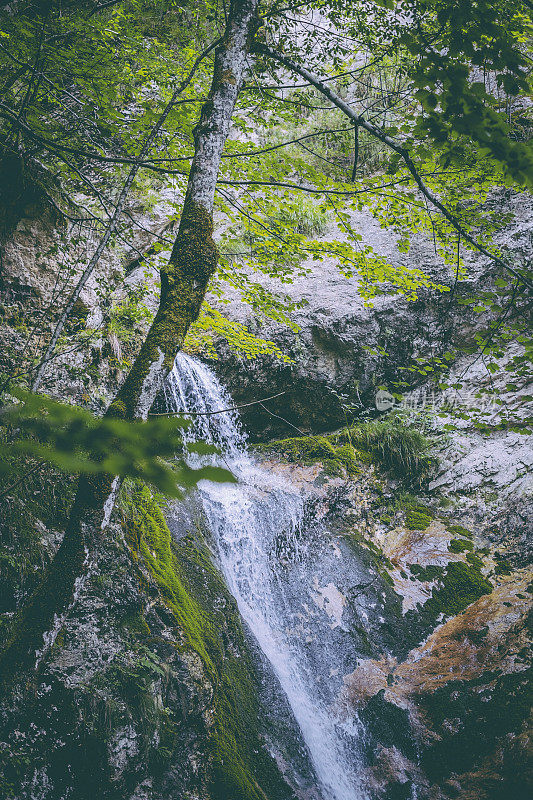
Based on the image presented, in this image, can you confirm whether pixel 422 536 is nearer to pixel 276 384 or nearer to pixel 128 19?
pixel 276 384

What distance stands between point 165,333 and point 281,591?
4132 millimetres

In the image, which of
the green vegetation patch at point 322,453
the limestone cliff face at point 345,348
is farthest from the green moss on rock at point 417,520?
→ the limestone cliff face at point 345,348

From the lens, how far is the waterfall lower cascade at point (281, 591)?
392 centimetres

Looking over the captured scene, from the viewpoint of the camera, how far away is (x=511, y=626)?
4293 mm

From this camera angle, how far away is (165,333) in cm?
219

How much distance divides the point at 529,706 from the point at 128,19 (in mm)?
8455

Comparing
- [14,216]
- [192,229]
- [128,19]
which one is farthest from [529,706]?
[128,19]

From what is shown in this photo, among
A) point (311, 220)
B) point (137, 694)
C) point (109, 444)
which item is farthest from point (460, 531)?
point (311, 220)

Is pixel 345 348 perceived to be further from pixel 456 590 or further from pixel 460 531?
pixel 456 590

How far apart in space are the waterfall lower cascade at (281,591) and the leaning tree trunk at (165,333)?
77.2 inches

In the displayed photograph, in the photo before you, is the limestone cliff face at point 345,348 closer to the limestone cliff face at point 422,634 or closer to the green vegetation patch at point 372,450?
the green vegetation patch at point 372,450

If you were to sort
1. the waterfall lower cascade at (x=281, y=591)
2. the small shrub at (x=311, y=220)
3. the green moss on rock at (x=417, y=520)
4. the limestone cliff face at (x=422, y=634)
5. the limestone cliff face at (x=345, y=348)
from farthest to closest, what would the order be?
1. the small shrub at (x=311, y=220)
2. the limestone cliff face at (x=345, y=348)
3. the green moss on rock at (x=417, y=520)
4. the waterfall lower cascade at (x=281, y=591)
5. the limestone cliff face at (x=422, y=634)

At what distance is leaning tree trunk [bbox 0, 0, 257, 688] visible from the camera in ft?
6.06

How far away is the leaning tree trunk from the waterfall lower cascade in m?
1.96
